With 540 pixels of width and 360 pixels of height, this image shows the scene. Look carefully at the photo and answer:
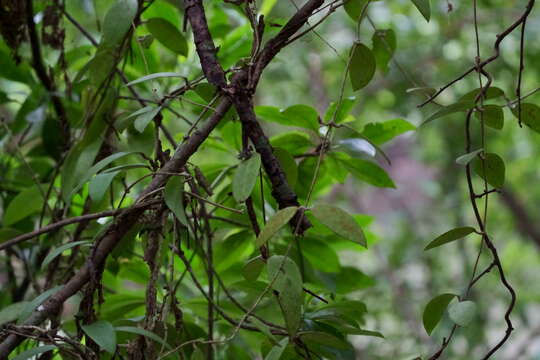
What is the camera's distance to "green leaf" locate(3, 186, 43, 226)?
62 centimetres

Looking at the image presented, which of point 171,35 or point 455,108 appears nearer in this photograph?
point 455,108

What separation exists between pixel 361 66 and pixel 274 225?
157 millimetres

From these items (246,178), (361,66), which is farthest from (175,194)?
(361,66)

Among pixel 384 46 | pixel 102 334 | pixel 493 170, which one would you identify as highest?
pixel 384 46

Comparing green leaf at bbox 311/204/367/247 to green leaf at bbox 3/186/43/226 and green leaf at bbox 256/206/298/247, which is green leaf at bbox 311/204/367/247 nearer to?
green leaf at bbox 256/206/298/247

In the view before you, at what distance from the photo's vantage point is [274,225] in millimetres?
396

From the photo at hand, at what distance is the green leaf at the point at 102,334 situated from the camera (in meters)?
0.43

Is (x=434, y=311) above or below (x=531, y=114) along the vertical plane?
below

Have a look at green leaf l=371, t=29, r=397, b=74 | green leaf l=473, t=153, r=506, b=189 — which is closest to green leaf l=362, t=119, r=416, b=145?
green leaf l=371, t=29, r=397, b=74

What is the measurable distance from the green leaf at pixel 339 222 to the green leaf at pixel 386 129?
268 millimetres

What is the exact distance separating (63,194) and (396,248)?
58.0 inches

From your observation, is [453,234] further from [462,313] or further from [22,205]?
[22,205]

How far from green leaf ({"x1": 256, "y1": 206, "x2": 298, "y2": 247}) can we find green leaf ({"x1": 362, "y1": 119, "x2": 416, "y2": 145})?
278 millimetres

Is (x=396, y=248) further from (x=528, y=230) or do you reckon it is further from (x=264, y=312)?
(x=264, y=312)
